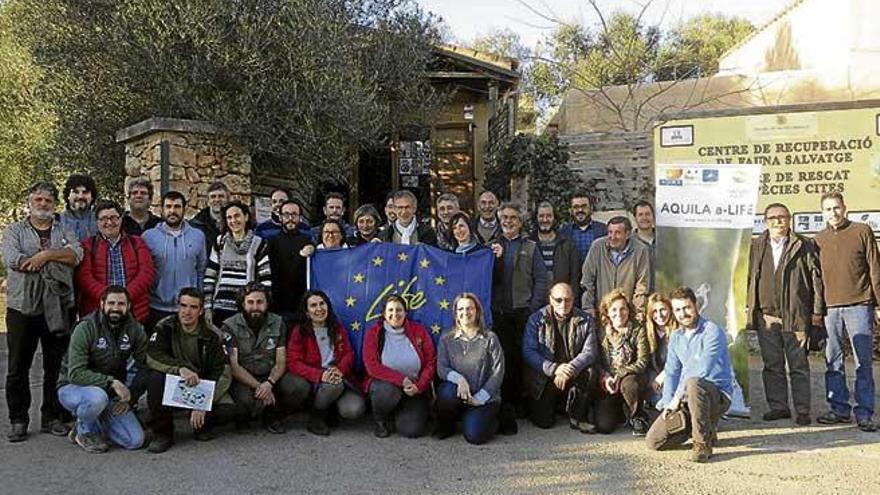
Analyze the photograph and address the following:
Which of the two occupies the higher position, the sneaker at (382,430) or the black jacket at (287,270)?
the black jacket at (287,270)

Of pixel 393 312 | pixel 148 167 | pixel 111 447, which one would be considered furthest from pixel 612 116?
pixel 111 447

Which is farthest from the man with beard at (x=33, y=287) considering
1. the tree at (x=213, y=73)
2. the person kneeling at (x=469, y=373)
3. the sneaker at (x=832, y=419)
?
the sneaker at (x=832, y=419)

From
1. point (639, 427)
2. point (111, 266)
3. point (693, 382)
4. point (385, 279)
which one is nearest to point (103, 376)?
point (111, 266)

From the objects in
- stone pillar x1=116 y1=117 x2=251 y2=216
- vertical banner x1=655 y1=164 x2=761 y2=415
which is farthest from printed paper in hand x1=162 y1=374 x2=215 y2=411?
stone pillar x1=116 y1=117 x2=251 y2=216

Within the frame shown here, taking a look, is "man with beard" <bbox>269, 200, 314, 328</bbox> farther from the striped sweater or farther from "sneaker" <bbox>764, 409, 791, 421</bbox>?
"sneaker" <bbox>764, 409, 791, 421</bbox>

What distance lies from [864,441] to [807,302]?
3.63 feet

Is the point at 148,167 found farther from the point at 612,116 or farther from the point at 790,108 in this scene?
the point at 612,116

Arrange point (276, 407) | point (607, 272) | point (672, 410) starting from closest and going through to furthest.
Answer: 1. point (672, 410)
2. point (276, 407)
3. point (607, 272)

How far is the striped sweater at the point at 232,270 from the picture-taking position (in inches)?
253

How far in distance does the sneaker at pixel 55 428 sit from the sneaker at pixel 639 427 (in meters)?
4.15

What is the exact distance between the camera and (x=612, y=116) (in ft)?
50.5

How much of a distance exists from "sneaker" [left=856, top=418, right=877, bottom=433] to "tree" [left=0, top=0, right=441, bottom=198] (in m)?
6.45

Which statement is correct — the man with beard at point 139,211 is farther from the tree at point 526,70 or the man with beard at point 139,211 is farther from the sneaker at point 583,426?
the tree at point 526,70

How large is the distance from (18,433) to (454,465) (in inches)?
124
